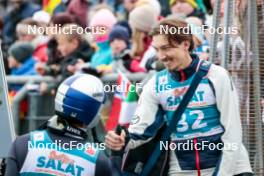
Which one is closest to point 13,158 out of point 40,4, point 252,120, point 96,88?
point 96,88

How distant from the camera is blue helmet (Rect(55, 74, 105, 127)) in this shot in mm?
6793

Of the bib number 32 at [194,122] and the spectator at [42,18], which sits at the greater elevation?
the bib number 32 at [194,122]

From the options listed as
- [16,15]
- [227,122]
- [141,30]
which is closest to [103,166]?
[227,122]

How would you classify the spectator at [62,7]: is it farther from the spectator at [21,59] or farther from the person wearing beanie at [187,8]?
the person wearing beanie at [187,8]

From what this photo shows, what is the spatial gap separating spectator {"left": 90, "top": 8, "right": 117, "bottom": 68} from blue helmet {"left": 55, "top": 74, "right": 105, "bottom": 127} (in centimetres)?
526

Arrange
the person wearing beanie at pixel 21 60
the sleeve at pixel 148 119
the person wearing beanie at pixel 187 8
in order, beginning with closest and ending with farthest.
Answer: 1. the sleeve at pixel 148 119
2. the person wearing beanie at pixel 187 8
3. the person wearing beanie at pixel 21 60

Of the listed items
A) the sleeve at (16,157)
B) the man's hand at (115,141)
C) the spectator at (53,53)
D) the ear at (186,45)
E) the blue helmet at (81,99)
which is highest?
the ear at (186,45)

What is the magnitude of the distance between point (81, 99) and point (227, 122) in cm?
115

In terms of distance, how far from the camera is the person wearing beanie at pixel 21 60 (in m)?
13.6

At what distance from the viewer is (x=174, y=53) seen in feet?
Result: 24.7

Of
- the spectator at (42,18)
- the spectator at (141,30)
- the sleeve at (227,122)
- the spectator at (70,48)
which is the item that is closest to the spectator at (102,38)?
the spectator at (70,48)

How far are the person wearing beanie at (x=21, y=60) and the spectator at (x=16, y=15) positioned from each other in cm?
201

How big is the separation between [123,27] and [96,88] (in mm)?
5659

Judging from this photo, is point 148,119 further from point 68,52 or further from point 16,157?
point 68,52
